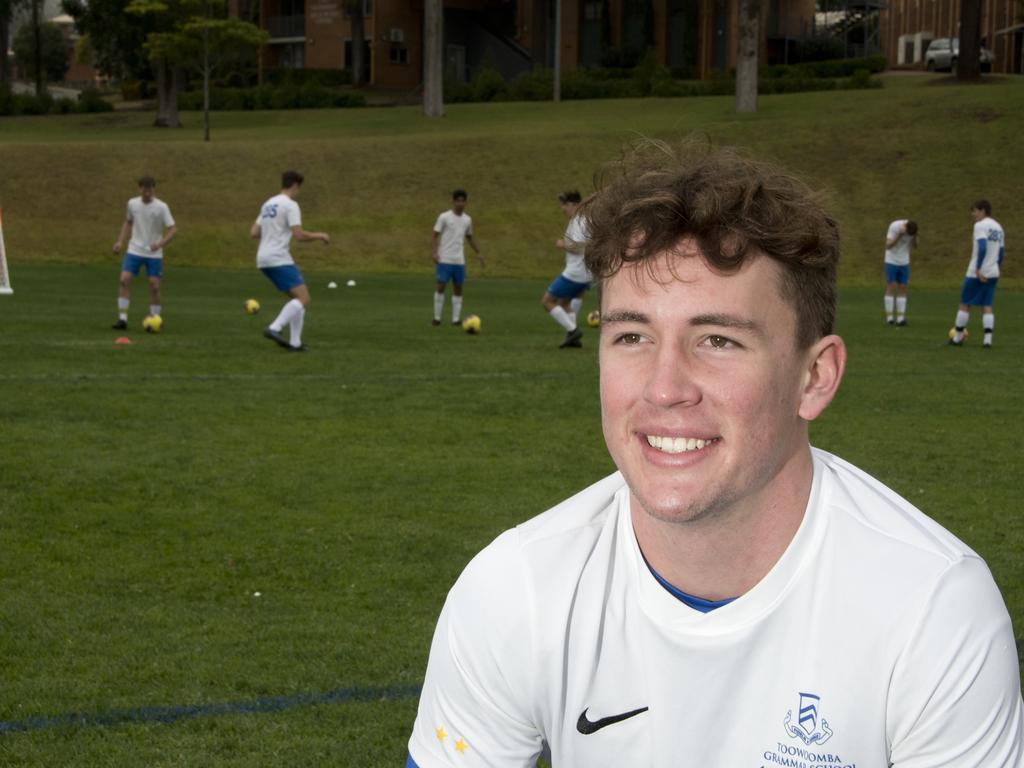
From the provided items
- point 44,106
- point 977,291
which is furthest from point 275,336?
point 44,106

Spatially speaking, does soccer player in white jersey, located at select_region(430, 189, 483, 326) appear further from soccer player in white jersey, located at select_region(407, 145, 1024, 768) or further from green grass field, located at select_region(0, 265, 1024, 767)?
soccer player in white jersey, located at select_region(407, 145, 1024, 768)

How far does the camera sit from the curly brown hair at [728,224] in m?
2.71

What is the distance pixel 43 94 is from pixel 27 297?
54066 millimetres

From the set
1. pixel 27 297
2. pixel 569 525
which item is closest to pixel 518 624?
pixel 569 525

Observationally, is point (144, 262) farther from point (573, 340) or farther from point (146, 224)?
point (573, 340)

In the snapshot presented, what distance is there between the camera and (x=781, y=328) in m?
2.77

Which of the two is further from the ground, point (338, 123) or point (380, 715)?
point (338, 123)

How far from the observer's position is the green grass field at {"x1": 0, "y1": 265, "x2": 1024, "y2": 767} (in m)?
5.54

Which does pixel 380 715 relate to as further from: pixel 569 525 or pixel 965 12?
pixel 965 12

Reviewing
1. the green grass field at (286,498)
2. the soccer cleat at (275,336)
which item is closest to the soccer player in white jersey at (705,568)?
the green grass field at (286,498)

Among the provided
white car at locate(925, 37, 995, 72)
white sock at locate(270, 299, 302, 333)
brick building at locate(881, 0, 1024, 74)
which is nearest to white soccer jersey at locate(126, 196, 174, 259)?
white sock at locate(270, 299, 302, 333)

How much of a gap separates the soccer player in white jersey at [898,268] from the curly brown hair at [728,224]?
21887mm

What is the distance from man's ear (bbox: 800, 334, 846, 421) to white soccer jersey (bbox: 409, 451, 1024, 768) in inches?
5.5

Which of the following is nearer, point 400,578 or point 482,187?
point 400,578
